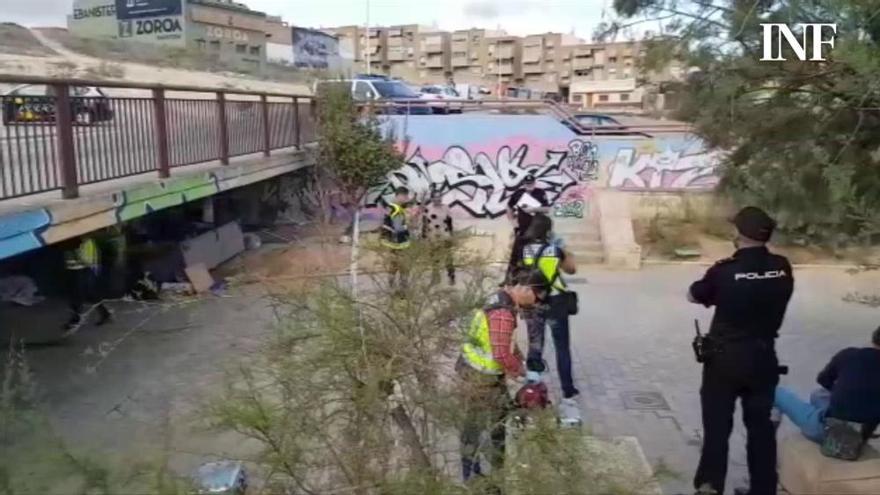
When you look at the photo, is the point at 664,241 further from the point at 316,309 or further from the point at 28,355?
the point at 316,309

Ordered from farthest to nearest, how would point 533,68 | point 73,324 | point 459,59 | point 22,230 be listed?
point 459,59 → point 533,68 → point 73,324 → point 22,230

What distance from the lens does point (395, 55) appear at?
10419 centimetres

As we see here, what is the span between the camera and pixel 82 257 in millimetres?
10039

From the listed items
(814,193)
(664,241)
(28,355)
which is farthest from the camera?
(664,241)

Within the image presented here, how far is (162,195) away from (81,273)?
92.3 inches

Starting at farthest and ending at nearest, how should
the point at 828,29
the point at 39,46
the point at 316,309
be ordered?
1. the point at 39,46
2. the point at 828,29
3. the point at 316,309

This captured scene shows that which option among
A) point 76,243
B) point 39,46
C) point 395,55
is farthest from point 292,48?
point 76,243

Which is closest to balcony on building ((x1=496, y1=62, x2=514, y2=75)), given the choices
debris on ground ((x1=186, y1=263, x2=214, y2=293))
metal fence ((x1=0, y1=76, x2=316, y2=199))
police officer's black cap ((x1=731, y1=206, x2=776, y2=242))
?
debris on ground ((x1=186, y1=263, x2=214, y2=293))

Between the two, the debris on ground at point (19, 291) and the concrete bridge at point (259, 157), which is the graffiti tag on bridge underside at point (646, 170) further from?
the debris on ground at point (19, 291)

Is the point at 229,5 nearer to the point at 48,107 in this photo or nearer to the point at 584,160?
the point at 584,160

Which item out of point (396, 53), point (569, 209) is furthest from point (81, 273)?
point (396, 53)

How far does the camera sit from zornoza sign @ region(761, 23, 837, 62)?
4.20 meters

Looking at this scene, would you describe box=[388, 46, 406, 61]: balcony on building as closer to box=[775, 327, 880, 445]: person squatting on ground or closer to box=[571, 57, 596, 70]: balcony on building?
box=[571, 57, 596, 70]: balcony on building

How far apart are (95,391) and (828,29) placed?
22.3 feet
